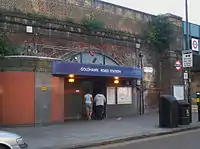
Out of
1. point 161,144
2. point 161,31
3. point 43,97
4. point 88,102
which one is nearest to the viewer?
point 161,144

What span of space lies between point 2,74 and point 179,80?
14976 mm

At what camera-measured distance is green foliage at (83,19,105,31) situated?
21.2 metres

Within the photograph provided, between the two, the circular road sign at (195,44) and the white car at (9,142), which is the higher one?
the circular road sign at (195,44)

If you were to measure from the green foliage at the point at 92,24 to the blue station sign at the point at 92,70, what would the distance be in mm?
2650

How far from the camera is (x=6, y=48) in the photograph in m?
17.4

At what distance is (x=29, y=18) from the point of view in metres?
18.5

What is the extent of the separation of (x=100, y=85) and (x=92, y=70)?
248cm

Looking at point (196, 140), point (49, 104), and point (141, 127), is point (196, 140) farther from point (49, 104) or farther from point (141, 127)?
point (49, 104)

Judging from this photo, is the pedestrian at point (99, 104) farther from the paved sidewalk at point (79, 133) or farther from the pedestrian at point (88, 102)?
the paved sidewalk at point (79, 133)

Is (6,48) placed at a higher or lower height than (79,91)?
higher

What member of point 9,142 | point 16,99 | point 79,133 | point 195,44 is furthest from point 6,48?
point 195,44

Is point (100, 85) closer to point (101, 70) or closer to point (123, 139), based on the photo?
point (101, 70)

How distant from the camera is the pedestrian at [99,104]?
67.0 ft

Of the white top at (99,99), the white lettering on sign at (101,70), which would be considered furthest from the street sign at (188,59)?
the white top at (99,99)
